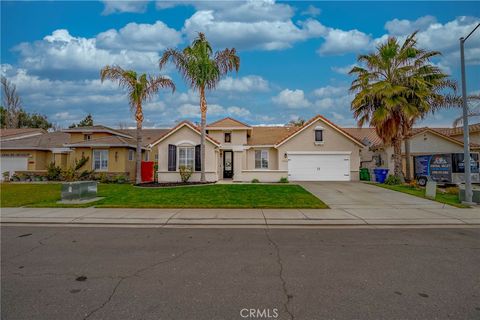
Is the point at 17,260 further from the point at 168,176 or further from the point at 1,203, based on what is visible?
the point at 168,176

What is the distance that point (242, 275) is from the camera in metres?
4.67

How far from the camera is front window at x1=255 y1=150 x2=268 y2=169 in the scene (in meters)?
25.0

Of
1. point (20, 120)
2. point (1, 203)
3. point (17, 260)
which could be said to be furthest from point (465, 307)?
point (20, 120)

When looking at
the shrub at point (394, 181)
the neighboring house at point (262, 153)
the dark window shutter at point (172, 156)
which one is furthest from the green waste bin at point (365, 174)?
the dark window shutter at point (172, 156)

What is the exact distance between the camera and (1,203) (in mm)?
12797

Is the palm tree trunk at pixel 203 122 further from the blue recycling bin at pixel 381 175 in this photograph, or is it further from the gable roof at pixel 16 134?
the gable roof at pixel 16 134

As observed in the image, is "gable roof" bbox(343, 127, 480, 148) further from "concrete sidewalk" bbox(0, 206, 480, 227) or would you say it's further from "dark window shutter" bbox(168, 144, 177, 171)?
"dark window shutter" bbox(168, 144, 177, 171)

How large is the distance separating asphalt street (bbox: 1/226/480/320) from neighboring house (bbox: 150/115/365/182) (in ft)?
46.8

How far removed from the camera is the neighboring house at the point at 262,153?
70.7ft

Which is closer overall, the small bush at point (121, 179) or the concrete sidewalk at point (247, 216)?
the concrete sidewalk at point (247, 216)

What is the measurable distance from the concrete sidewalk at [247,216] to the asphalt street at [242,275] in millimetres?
1436

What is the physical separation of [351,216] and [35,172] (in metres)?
27.8

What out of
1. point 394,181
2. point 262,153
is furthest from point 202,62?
point 394,181

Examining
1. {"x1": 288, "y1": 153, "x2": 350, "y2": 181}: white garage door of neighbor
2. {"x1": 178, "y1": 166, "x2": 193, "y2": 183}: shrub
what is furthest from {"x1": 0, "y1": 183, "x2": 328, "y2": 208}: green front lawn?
{"x1": 288, "y1": 153, "x2": 350, "y2": 181}: white garage door of neighbor
